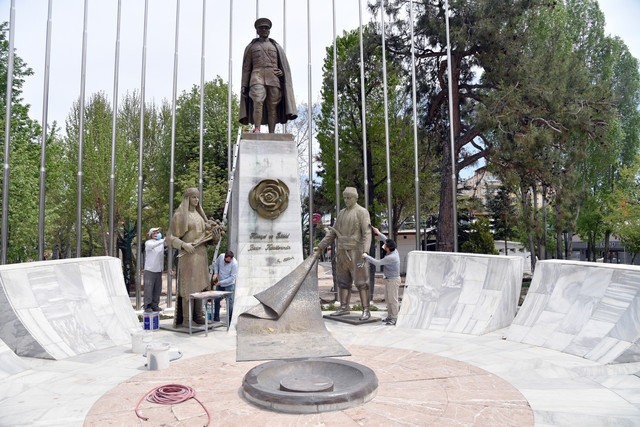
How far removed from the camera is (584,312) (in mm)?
6301

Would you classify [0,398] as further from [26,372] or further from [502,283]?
[502,283]

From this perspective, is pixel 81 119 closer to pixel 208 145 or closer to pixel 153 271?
pixel 153 271

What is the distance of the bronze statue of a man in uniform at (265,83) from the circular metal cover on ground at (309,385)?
554cm

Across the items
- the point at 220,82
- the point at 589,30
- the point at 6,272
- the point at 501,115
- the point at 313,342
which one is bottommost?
the point at 313,342

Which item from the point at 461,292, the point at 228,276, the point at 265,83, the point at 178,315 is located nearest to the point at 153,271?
the point at 178,315

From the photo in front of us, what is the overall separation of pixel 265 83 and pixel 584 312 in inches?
267

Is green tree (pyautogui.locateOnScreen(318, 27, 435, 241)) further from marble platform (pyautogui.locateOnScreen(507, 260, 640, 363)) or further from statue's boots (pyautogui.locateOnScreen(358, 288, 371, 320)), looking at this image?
marble platform (pyautogui.locateOnScreen(507, 260, 640, 363))

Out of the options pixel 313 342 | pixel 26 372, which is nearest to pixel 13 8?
pixel 26 372

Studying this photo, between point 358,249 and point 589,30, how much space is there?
2836 cm

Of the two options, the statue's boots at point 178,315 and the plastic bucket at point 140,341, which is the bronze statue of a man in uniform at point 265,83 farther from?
the plastic bucket at point 140,341

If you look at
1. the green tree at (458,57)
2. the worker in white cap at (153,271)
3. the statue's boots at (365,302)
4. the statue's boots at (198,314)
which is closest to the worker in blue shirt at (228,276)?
the statue's boots at (198,314)

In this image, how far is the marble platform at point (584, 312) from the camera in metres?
5.68

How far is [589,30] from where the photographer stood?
28.4 meters

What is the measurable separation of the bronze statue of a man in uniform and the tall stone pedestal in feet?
2.03
